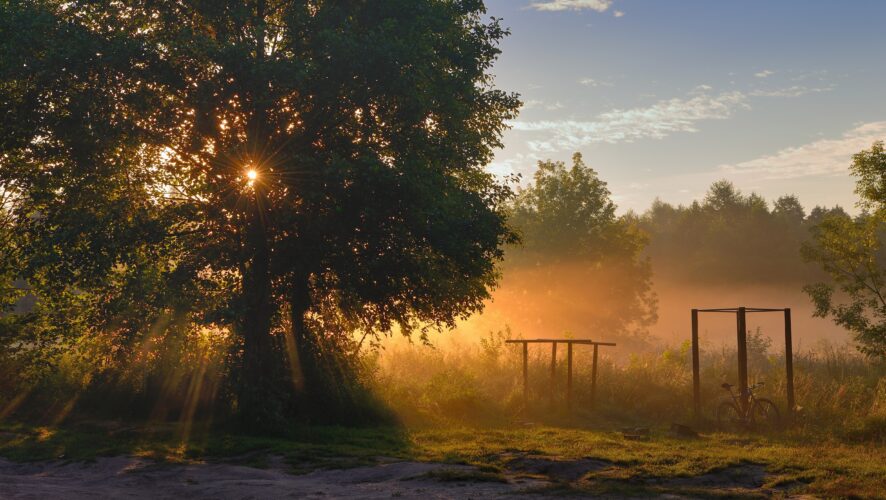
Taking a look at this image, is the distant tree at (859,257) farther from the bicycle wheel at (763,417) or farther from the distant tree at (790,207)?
the distant tree at (790,207)

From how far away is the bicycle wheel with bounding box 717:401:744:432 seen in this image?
18969 mm

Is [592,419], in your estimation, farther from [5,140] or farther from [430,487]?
[5,140]

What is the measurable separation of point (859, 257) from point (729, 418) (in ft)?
19.6

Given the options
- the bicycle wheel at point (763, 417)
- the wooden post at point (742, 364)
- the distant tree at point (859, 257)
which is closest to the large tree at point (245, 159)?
the wooden post at point (742, 364)

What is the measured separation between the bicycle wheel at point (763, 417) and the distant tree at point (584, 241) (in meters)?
39.8

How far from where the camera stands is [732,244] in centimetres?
9694

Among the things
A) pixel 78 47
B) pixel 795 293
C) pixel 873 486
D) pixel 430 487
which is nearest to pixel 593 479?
pixel 430 487

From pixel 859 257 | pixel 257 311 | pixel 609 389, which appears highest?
pixel 859 257

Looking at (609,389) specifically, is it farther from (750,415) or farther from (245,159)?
(245,159)

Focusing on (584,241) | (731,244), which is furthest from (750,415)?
(731,244)

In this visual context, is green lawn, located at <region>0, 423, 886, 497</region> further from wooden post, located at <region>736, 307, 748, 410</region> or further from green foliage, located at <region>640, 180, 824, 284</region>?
green foliage, located at <region>640, 180, 824, 284</region>

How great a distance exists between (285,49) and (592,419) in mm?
13105

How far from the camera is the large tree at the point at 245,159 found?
16.7 metres

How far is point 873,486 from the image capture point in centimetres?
1045
